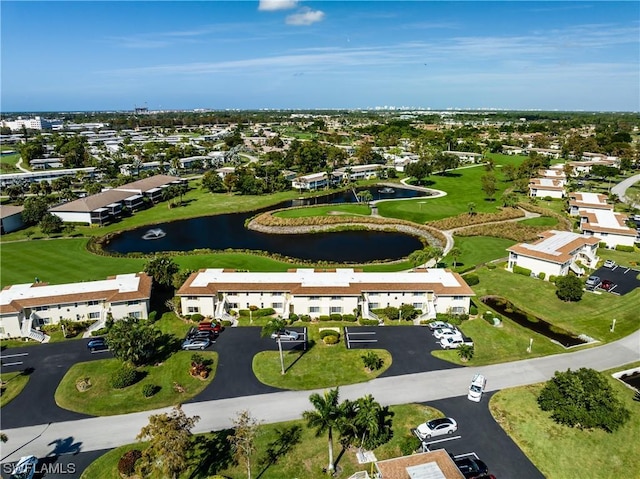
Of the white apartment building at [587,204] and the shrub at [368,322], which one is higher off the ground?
the white apartment building at [587,204]

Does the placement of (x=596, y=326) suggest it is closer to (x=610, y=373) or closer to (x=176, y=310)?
(x=610, y=373)

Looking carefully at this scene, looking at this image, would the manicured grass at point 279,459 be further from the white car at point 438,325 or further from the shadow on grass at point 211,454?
the white car at point 438,325

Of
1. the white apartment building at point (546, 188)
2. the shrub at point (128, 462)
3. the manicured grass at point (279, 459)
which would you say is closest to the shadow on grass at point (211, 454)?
the manicured grass at point (279, 459)

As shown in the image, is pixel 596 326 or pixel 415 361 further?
pixel 596 326

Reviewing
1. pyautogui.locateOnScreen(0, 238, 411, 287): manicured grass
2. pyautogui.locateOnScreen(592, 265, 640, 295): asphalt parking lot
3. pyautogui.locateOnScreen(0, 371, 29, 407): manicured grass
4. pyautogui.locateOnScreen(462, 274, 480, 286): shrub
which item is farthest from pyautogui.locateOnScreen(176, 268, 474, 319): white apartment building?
pyautogui.locateOnScreen(592, 265, 640, 295): asphalt parking lot

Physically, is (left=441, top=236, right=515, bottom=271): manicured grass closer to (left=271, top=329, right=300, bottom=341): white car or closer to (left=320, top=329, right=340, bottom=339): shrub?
(left=320, top=329, right=340, bottom=339): shrub

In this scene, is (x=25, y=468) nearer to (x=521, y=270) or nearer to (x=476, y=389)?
(x=476, y=389)

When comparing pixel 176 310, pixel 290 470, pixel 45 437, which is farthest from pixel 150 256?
pixel 290 470
